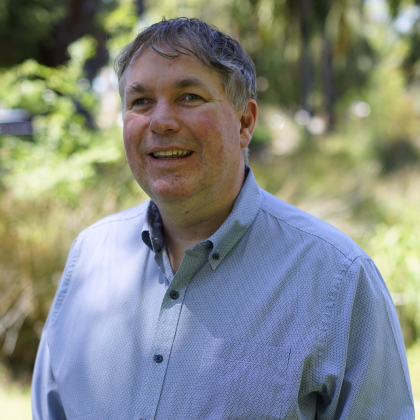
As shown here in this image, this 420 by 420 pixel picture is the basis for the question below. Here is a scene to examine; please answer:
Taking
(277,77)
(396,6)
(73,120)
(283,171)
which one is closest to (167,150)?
(73,120)

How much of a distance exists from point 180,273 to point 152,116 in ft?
1.74

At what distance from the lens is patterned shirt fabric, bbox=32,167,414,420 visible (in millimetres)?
1229

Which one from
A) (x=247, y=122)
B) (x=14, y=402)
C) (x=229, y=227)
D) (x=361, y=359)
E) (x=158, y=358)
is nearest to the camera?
(x=361, y=359)

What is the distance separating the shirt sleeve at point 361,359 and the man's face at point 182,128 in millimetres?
544

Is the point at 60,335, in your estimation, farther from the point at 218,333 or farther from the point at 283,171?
→ the point at 283,171

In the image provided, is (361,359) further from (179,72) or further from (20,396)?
(20,396)

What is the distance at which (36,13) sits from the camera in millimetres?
10844

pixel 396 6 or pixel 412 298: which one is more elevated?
A: pixel 396 6

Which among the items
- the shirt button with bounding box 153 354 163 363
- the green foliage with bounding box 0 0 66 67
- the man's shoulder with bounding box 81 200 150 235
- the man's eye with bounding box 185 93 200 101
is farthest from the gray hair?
the green foliage with bounding box 0 0 66 67

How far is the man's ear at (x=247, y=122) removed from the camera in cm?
161

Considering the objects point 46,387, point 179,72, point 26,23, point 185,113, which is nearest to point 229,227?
point 185,113

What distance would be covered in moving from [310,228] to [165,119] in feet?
1.98

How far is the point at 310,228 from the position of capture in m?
1.44

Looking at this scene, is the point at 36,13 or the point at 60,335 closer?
the point at 60,335
